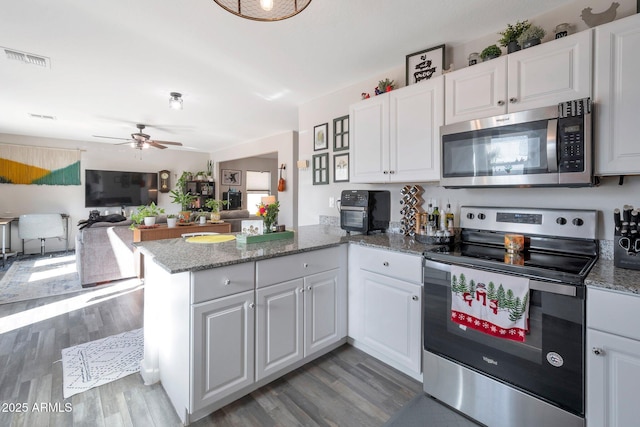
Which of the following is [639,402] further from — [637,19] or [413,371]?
[637,19]

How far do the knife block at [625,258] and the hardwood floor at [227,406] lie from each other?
132 cm

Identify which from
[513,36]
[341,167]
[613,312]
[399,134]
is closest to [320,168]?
[341,167]

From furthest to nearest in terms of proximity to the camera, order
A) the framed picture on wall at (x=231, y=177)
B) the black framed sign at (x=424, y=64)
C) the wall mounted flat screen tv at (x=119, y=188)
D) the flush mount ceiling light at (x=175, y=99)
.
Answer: the framed picture on wall at (x=231, y=177) → the wall mounted flat screen tv at (x=119, y=188) → the flush mount ceiling light at (x=175, y=99) → the black framed sign at (x=424, y=64)

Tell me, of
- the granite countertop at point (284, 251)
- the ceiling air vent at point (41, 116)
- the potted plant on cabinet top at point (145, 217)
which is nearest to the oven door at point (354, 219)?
the granite countertop at point (284, 251)

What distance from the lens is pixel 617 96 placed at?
1.45 metres

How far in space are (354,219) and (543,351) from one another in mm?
1548

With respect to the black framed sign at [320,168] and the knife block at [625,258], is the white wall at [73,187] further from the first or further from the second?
the knife block at [625,258]

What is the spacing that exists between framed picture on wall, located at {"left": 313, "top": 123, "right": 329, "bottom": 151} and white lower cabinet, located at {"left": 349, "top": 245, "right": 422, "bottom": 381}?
1422mm

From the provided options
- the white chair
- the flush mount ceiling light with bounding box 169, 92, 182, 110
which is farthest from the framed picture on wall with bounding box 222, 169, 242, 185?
the flush mount ceiling light with bounding box 169, 92, 182, 110

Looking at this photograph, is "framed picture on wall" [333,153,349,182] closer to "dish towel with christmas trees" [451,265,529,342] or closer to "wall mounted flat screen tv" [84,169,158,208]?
"dish towel with christmas trees" [451,265,529,342]

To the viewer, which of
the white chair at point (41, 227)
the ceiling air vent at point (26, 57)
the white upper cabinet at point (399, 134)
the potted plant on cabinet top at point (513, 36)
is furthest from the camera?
the white chair at point (41, 227)

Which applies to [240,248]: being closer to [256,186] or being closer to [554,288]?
[554,288]

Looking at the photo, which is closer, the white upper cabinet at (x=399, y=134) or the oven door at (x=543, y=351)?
the oven door at (x=543, y=351)

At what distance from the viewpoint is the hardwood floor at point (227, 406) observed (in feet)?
5.40
